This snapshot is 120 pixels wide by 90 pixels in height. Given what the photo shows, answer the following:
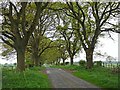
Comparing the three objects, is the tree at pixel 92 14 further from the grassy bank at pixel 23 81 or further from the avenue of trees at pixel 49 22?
the grassy bank at pixel 23 81

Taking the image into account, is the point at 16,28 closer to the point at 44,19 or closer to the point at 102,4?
the point at 102,4

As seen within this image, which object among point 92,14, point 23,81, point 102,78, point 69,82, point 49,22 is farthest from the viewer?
point 49,22

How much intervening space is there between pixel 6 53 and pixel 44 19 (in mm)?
12840

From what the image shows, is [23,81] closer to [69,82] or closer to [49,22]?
[69,82]

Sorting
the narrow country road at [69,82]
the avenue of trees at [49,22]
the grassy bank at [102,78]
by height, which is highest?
the avenue of trees at [49,22]

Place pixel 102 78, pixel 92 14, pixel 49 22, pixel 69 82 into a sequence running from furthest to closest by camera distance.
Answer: pixel 49 22
pixel 92 14
pixel 102 78
pixel 69 82

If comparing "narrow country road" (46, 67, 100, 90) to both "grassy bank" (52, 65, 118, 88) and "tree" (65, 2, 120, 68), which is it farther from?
"tree" (65, 2, 120, 68)

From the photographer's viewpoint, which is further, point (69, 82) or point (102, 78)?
point (102, 78)

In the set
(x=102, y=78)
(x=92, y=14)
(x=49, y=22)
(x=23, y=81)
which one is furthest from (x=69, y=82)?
(x=49, y=22)

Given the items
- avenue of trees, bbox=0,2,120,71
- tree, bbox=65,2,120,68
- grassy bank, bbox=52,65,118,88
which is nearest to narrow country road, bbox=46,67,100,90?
grassy bank, bbox=52,65,118,88

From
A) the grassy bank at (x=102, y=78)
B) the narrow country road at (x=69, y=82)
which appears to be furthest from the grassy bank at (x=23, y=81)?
the grassy bank at (x=102, y=78)

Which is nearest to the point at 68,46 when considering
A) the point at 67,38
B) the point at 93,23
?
the point at 67,38

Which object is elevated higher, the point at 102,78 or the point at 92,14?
the point at 92,14

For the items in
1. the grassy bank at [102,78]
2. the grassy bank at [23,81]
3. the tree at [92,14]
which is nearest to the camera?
the grassy bank at [23,81]
